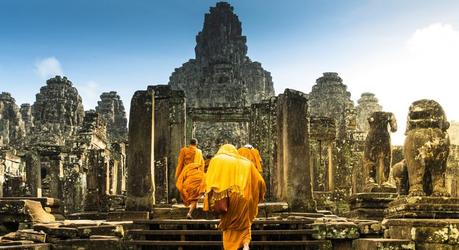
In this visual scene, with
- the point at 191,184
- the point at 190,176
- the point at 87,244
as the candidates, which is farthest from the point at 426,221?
the point at 190,176

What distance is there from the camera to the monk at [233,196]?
653cm

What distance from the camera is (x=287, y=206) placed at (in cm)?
1108

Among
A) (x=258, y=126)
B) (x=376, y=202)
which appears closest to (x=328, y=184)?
(x=258, y=126)

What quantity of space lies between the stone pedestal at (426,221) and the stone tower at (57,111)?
97.5 ft

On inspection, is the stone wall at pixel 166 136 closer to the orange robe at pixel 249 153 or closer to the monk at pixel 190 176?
the monk at pixel 190 176

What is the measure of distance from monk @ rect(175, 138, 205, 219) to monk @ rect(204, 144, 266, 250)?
400 centimetres

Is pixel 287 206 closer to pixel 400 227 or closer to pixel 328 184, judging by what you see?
pixel 400 227

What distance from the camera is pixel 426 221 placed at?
7105 millimetres

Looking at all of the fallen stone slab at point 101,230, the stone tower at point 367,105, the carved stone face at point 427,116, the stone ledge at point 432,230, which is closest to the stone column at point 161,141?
the fallen stone slab at point 101,230

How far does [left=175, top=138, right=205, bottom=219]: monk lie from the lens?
10.8 meters

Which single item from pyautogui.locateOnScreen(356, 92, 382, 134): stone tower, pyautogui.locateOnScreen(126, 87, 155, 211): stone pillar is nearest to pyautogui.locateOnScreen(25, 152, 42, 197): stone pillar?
pyautogui.locateOnScreen(126, 87, 155, 211): stone pillar

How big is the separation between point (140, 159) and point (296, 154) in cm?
325

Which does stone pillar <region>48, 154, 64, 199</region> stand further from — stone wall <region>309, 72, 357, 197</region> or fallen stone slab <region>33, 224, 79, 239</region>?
fallen stone slab <region>33, 224, 79, 239</region>

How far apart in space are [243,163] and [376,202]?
6183 mm
